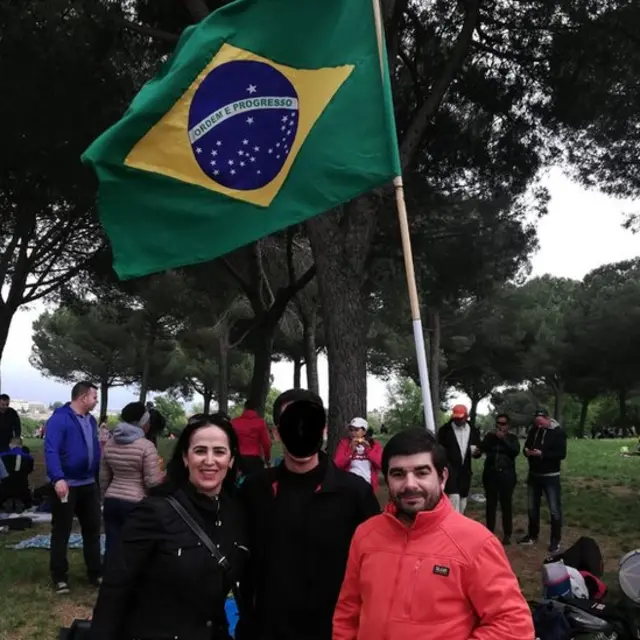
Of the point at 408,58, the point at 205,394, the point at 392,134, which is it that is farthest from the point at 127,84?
the point at 205,394

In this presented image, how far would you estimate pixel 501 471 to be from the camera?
8.71 m

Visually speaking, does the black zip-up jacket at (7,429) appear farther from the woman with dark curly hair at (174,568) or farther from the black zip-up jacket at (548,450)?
the woman with dark curly hair at (174,568)

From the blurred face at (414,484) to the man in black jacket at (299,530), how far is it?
1.29 feet

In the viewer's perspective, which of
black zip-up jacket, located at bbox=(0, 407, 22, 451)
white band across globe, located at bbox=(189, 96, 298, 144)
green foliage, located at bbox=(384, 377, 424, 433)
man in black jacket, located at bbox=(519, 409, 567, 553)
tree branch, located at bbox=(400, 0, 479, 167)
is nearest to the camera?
white band across globe, located at bbox=(189, 96, 298, 144)

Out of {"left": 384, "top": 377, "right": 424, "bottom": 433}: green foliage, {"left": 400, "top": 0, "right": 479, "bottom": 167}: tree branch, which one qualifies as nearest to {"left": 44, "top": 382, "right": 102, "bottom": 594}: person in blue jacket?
{"left": 400, "top": 0, "right": 479, "bottom": 167}: tree branch

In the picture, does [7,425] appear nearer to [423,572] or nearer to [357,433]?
[357,433]

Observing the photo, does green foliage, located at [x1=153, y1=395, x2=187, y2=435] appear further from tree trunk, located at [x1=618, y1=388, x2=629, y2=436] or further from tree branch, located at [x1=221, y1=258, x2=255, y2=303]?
tree branch, located at [x1=221, y1=258, x2=255, y2=303]

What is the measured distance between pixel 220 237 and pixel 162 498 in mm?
1809

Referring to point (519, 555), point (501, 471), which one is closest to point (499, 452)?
point (501, 471)

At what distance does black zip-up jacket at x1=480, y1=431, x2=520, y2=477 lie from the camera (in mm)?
8734

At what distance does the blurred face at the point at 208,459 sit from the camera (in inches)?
98.0

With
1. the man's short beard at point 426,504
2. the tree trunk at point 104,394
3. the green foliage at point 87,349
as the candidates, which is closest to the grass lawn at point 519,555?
the man's short beard at point 426,504

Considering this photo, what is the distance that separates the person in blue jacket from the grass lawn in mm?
Result: 234

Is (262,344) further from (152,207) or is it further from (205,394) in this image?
(205,394)
